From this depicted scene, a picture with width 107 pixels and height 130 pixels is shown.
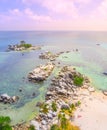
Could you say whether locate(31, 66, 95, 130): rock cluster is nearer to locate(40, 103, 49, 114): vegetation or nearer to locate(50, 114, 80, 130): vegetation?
locate(40, 103, 49, 114): vegetation

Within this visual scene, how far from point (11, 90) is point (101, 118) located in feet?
91.7

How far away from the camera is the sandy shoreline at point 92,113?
39156mm

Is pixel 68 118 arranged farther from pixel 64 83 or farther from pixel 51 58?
pixel 51 58

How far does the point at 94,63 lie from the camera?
93500mm

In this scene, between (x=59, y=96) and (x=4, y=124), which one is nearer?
(x=4, y=124)

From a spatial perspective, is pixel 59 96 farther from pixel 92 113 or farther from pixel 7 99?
pixel 7 99

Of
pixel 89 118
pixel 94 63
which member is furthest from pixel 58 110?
pixel 94 63

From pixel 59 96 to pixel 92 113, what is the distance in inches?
442

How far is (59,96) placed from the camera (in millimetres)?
52594

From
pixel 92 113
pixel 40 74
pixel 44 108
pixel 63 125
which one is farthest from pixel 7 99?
pixel 92 113

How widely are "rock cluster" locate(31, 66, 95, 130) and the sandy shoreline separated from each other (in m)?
2.78

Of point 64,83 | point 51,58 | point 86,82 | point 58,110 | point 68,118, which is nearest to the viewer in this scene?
point 68,118

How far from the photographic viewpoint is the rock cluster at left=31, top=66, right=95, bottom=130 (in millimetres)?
40419

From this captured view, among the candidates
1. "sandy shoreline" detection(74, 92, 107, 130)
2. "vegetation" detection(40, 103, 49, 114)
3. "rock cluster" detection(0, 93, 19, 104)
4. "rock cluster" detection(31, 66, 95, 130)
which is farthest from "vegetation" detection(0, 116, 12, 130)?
"rock cluster" detection(0, 93, 19, 104)
